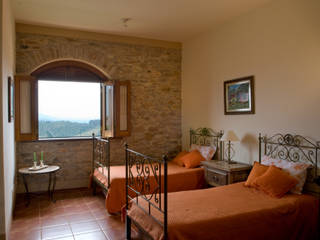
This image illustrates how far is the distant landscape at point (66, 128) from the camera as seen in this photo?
5.48 meters

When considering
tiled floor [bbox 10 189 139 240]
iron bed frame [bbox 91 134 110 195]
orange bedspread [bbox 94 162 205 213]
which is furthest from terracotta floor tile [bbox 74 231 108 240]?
iron bed frame [bbox 91 134 110 195]

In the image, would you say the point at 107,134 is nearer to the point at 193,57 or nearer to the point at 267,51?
the point at 193,57

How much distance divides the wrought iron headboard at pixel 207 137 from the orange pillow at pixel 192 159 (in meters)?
0.31

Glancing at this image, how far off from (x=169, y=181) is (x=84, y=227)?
1445 millimetres

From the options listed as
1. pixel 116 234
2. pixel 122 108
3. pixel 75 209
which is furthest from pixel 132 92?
pixel 116 234

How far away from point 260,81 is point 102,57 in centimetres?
306

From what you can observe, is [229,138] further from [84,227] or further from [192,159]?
[84,227]

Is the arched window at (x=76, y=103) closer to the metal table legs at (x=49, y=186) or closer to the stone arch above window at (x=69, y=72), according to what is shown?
the stone arch above window at (x=69, y=72)

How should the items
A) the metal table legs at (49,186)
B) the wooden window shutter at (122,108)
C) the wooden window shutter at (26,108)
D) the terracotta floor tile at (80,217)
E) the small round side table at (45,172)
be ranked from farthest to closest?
1. the wooden window shutter at (122,108)
2. the wooden window shutter at (26,108)
3. the metal table legs at (49,186)
4. the small round side table at (45,172)
5. the terracotta floor tile at (80,217)

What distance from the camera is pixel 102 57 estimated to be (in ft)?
18.5

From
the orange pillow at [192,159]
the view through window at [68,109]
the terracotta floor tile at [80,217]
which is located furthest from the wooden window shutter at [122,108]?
the terracotta floor tile at [80,217]

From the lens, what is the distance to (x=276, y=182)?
3.35 meters

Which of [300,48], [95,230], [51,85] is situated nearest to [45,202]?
[95,230]

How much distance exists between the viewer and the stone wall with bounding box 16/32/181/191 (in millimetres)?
5172
